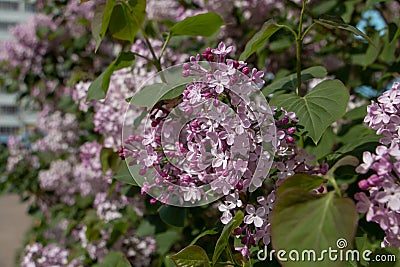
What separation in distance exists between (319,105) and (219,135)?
0.61 ft

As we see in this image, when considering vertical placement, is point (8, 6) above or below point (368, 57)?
below

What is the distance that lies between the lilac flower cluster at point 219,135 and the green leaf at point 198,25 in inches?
11.1

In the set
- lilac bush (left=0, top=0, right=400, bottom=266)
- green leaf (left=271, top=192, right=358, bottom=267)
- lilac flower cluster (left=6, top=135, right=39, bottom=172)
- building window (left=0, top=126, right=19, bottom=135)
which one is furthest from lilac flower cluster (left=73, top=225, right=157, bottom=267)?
building window (left=0, top=126, right=19, bottom=135)

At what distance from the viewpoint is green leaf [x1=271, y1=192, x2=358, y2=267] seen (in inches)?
21.2

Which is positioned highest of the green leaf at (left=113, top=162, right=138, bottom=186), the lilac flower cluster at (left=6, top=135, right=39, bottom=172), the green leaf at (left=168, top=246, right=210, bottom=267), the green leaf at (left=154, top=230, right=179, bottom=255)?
the green leaf at (left=168, top=246, right=210, bottom=267)

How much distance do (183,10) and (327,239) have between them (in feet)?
5.26

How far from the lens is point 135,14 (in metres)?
1.10

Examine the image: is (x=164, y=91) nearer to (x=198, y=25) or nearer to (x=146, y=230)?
(x=198, y=25)

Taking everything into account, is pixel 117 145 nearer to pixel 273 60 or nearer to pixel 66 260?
pixel 66 260

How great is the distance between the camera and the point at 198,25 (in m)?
1.08

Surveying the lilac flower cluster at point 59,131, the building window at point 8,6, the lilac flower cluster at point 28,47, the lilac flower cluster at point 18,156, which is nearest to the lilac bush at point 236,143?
the lilac flower cluster at point 59,131

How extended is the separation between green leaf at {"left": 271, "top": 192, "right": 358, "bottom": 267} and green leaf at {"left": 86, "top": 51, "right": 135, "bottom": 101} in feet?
1.86

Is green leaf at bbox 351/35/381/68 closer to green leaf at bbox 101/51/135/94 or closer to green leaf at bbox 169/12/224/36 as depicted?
green leaf at bbox 169/12/224/36

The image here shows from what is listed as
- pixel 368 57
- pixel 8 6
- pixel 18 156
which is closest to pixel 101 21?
pixel 368 57
